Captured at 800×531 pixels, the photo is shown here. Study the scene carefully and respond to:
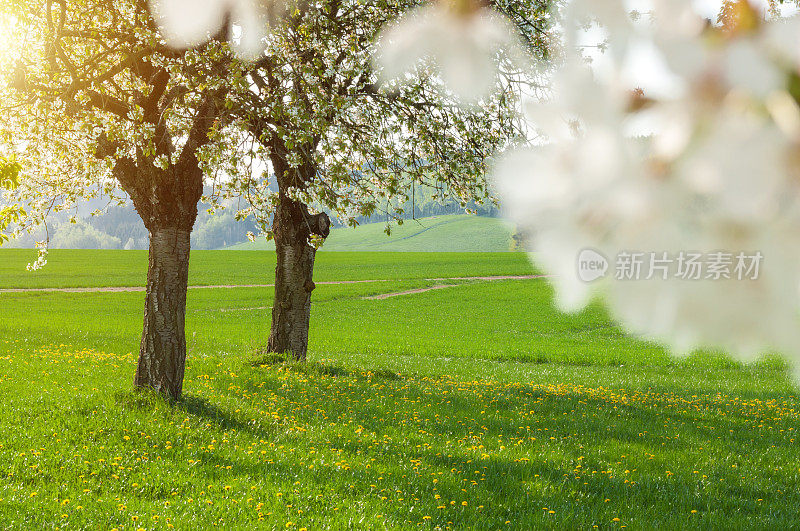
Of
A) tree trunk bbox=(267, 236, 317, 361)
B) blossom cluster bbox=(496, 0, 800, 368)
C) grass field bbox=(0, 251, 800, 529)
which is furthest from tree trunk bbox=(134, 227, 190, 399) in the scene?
blossom cluster bbox=(496, 0, 800, 368)

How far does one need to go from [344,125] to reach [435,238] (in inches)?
5879

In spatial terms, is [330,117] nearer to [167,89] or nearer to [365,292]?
[167,89]

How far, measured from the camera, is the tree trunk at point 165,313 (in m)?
8.46

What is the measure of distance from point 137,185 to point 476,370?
1148cm

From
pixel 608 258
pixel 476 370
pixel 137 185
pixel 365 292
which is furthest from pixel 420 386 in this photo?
pixel 365 292

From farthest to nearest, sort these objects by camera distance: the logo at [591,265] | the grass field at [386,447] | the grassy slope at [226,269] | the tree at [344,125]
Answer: the grassy slope at [226,269] → the tree at [344,125] → the grass field at [386,447] → the logo at [591,265]

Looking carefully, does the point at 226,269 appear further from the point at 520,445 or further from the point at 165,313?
the point at 520,445

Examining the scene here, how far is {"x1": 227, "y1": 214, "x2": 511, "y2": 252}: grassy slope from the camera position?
148 meters

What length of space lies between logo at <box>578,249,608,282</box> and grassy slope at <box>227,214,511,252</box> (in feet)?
453

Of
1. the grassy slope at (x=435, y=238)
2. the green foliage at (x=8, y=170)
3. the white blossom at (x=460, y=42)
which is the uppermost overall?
the grassy slope at (x=435, y=238)

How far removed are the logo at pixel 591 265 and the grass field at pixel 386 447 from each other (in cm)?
13

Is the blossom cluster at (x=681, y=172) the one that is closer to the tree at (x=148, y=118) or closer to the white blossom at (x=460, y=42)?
the white blossom at (x=460, y=42)

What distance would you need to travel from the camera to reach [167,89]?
8.98m

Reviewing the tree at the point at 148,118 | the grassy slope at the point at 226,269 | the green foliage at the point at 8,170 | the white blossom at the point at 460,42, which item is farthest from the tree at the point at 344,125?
the grassy slope at the point at 226,269
